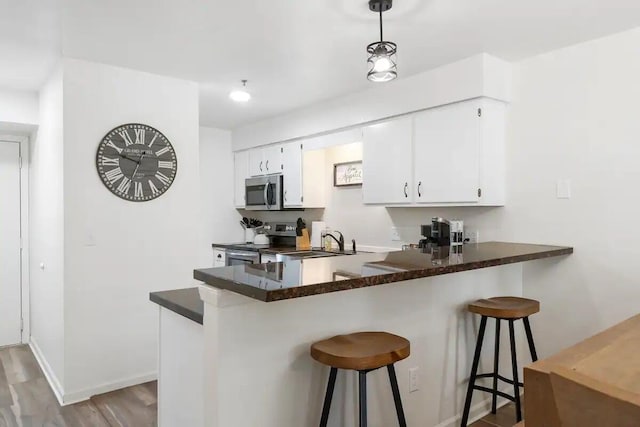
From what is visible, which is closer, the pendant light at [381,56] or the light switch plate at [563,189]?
the pendant light at [381,56]

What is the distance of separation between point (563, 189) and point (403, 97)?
133cm

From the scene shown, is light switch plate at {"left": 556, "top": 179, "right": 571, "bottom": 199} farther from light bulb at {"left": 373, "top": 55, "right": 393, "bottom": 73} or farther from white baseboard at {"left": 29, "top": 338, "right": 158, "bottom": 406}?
white baseboard at {"left": 29, "top": 338, "right": 158, "bottom": 406}

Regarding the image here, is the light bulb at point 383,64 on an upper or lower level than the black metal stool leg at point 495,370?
upper

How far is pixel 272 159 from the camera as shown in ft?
16.0

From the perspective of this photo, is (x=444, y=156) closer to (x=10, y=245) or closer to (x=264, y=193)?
(x=264, y=193)

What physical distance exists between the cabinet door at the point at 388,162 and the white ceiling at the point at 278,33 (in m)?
0.48

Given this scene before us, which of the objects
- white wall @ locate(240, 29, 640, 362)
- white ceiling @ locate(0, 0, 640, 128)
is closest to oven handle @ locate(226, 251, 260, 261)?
white ceiling @ locate(0, 0, 640, 128)

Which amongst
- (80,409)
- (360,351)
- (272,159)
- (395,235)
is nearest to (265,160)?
(272,159)

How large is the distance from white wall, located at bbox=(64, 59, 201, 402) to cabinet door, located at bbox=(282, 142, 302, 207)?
1.31 meters

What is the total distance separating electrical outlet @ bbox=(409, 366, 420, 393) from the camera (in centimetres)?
226

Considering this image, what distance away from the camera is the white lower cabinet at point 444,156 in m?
3.01

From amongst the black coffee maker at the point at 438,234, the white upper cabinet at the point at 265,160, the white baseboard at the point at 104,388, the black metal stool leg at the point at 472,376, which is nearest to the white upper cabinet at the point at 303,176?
the white upper cabinet at the point at 265,160

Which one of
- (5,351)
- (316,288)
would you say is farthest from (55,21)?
(5,351)

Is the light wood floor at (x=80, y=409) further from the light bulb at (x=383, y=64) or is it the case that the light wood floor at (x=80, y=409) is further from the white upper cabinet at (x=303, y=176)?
the white upper cabinet at (x=303, y=176)
